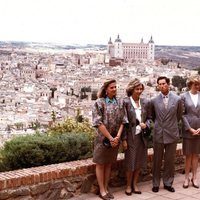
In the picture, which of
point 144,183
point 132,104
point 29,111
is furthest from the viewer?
point 29,111

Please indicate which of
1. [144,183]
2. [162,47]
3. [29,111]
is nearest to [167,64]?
[162,47]

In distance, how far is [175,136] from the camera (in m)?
4.49

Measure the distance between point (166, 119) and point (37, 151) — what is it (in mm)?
1156

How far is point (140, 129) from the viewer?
4.38m

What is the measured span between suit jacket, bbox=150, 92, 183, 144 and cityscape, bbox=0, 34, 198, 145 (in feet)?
72.2

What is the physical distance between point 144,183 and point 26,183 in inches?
52.9

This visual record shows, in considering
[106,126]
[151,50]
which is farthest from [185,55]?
[106,126]

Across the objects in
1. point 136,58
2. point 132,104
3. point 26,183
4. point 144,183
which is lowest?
point 136,58

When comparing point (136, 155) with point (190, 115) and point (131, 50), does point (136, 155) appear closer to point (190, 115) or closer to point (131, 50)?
point (190, 115)

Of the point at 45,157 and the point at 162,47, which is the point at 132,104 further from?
the point at 162,47

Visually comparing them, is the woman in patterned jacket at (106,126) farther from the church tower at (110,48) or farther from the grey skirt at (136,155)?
the church tower at (110,48)

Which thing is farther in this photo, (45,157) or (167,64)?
(167,64)

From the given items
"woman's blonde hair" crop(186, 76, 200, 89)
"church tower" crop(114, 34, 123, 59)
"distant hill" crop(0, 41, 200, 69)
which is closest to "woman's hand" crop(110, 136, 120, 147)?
"woman's blonde hair" crop(186, 76, 200, 89)

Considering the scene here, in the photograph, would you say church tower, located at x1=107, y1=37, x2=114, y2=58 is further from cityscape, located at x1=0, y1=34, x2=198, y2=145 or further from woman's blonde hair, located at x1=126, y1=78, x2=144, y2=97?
woman's blonde hair, located at x1=126, y1=78, x2=144, y2=97
